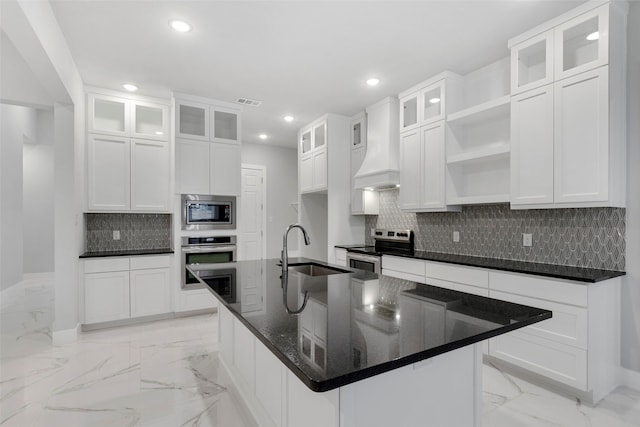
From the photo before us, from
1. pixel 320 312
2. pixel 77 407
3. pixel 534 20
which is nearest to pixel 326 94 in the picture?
pixel 534 20

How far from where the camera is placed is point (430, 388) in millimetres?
1218

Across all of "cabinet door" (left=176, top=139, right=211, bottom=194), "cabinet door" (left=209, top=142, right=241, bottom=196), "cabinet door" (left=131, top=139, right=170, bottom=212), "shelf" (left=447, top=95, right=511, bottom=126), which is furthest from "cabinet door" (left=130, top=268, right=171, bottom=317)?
"shelf" (left=447, top=95, right=511, bottom=126)

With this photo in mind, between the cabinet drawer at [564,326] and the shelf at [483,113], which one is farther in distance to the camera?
the shelf at [483,113]

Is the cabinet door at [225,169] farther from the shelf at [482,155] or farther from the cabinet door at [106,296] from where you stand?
the shelf at [482,155]

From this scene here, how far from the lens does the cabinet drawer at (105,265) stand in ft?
12.0

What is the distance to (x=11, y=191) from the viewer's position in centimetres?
511

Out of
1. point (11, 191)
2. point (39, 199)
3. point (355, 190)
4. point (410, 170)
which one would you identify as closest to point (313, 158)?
point (355, 190)

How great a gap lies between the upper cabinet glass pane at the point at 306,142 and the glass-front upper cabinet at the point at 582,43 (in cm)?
343

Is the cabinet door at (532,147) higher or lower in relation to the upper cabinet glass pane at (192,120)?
lower

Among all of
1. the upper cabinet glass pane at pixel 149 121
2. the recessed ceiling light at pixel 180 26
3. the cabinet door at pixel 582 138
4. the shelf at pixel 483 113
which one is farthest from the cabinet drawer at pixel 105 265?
the cabinet door at pixel 582 138

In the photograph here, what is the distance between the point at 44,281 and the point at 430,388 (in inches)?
287

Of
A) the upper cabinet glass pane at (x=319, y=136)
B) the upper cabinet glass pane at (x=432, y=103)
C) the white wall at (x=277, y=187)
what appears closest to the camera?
the upper cabinet glass pane at (x=432, y=103)

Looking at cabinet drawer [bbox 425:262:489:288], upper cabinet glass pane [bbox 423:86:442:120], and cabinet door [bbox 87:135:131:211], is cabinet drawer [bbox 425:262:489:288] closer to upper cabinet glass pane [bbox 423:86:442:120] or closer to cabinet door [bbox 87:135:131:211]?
upper cabinet glass pane [bbox 423:86:442:120]

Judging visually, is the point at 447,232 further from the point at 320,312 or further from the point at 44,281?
the point at 44,281
